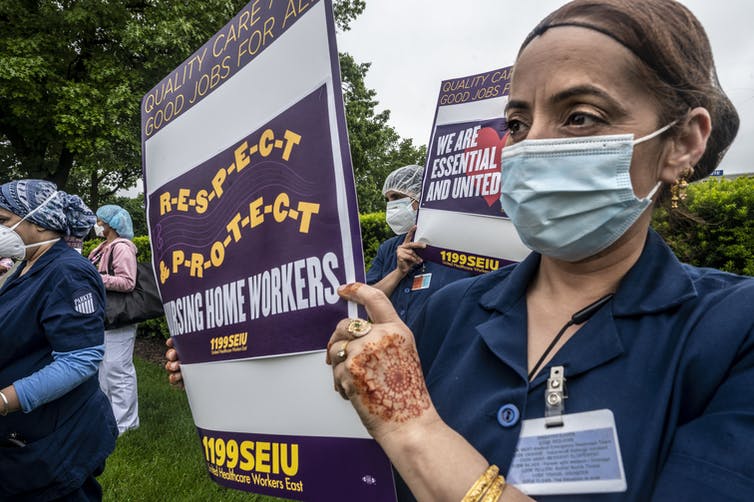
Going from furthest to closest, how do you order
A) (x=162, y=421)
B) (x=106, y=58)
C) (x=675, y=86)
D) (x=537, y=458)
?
1. (x=106, y=58)
2. (x=162, y=421)
3. (x=675, y=86)
4. (x=537, y=458)

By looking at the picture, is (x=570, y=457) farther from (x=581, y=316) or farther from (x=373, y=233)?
(x=373, y=233)

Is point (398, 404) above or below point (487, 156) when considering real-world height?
below

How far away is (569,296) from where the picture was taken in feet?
4.11

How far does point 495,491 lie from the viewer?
901 mm

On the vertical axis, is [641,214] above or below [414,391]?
above

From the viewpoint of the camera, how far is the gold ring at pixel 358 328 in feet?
3.54

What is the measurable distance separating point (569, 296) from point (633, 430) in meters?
0.37

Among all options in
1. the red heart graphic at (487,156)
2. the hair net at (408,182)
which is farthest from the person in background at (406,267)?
the red heart graphic at (487,156)

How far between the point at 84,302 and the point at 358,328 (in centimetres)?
207

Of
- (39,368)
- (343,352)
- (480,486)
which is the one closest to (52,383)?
(39,368)

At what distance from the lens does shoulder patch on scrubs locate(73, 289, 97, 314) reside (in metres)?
2.57

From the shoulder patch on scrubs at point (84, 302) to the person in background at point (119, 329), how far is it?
2.48 metres

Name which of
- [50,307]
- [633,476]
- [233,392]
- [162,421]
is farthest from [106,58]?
[633,476]

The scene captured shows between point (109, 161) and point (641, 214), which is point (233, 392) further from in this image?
point (109, 161)
